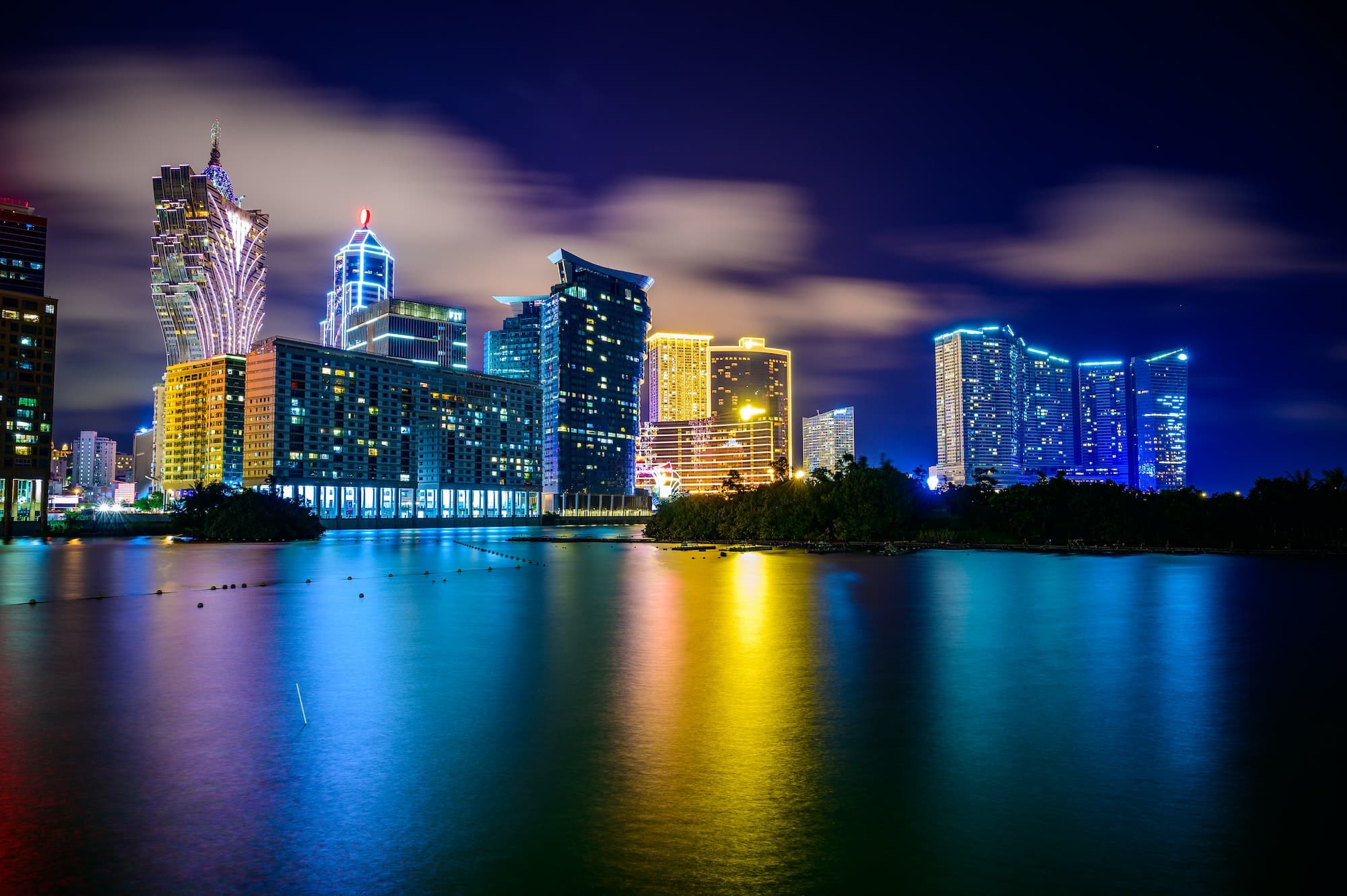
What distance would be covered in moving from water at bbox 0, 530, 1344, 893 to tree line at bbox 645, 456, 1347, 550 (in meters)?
56.0

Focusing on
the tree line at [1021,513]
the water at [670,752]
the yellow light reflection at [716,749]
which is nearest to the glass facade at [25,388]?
the tree line at [1021,513]

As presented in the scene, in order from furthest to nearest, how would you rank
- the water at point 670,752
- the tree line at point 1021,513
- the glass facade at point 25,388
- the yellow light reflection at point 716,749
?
the glass facade at point 25,388 → the tree line at point 1021,513 → the yellow light reflection at point 716,749 → the water at point 670,752

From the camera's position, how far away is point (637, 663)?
24.7 m

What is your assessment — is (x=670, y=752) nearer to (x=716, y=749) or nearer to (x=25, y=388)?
(x=716, y=749)

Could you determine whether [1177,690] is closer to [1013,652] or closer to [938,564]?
[1013,652]

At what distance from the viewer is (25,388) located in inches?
5217

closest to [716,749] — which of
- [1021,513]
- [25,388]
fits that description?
[1021,513]

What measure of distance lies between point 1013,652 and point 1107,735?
10.4 m

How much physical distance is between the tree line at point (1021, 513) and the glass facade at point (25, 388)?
97617 millimetres

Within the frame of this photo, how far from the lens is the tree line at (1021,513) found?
83.9m

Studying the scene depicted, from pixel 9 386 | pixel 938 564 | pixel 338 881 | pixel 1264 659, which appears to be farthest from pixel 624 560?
pixel 9 386

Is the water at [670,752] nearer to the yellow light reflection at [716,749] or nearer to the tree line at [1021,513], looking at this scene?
the yellow light reflection at [716,749]

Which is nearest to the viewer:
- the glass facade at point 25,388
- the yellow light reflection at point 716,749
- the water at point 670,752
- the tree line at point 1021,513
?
the water at point 670,752

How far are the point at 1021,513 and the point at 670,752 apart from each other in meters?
89.6
